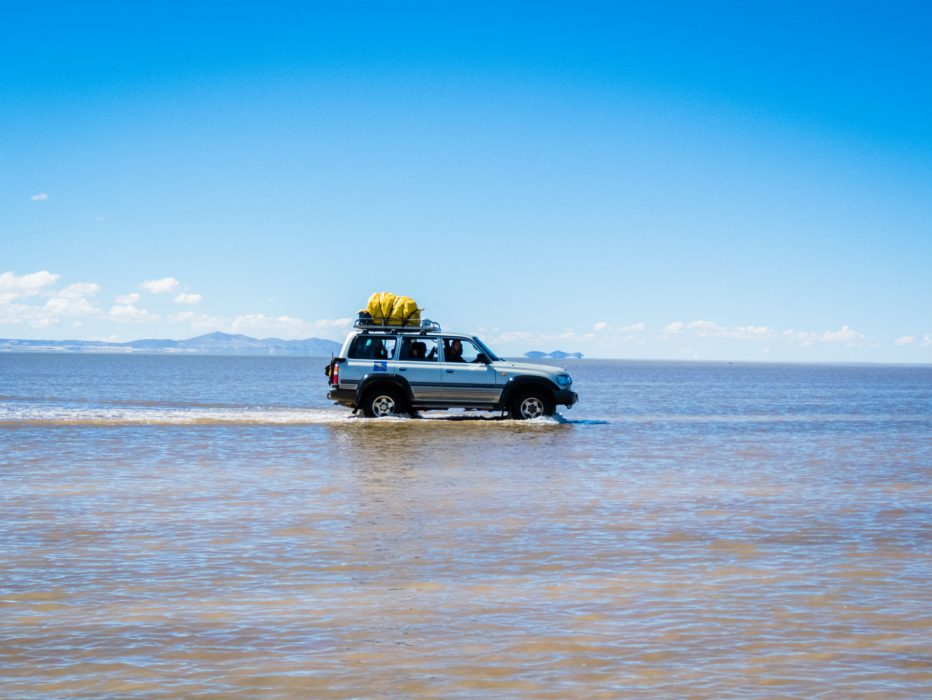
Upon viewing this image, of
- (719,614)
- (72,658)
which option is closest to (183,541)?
(72,658)

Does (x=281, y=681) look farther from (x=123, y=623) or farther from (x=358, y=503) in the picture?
(x=358, y=503)

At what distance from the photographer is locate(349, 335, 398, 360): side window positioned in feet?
75.3

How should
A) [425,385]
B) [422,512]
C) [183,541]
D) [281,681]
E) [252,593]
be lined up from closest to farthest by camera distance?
[281,681]
[252,593]
[183,541]
[422,512]
[425,385]

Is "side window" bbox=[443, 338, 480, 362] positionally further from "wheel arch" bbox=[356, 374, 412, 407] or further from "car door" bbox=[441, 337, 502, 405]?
"wheel arch" bbox=[356, 374, 412, 407]

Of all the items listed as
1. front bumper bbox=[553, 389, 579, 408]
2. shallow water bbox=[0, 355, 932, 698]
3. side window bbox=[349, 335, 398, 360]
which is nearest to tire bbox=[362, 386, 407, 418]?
side window bbox=[349, 335, 398, 360]

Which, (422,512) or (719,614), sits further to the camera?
(422,512)

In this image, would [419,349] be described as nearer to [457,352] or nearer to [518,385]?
[457,352]

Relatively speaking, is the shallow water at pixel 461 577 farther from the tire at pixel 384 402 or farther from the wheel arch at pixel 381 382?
the tire at pixel 384 402

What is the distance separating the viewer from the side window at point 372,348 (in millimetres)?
22938

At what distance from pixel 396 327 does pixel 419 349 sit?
0.69 m

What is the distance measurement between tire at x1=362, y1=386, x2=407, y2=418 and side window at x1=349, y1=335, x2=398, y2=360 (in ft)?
2.31

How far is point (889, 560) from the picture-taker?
8094mm

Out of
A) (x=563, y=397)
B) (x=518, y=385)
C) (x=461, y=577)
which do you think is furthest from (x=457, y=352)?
(x=461, y=577)

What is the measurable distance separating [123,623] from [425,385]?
16.8 m
